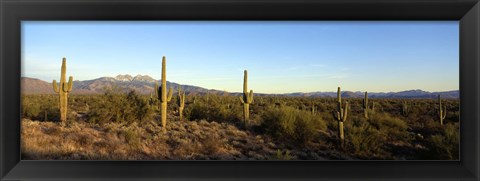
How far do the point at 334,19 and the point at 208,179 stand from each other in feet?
3.89

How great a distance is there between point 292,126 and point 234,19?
258cm

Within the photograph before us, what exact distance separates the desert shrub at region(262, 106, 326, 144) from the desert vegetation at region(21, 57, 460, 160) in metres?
0.01

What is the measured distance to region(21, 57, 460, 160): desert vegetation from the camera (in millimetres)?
2576

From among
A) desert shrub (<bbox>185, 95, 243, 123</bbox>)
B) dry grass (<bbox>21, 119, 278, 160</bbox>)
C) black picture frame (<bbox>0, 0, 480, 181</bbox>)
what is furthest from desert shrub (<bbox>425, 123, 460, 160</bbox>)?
desert shrub (<bbox>185, 95, 243, 123</bbox>)

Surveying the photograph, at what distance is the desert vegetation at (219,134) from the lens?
258 centimetres

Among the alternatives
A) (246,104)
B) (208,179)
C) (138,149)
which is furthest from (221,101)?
(208,179)

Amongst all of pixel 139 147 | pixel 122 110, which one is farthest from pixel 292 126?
pixel 122 110

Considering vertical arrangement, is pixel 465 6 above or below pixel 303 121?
above

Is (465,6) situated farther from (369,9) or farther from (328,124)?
(328,124)

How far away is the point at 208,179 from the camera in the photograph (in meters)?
1.73

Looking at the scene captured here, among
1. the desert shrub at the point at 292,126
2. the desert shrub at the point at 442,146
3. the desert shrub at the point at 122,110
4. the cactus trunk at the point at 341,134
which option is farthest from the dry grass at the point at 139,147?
the desert shrub at the point at 442,146

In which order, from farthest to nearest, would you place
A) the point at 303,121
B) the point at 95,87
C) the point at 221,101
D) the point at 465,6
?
the point at 221,101 < the point at 95,87 < the point at 303,121 < the point at 465,6

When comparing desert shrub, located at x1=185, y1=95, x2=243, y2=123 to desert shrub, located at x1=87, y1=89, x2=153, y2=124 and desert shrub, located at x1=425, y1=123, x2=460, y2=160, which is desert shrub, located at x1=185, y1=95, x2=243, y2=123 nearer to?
desert shrub, located at x1=87, y1=89, x2=153, y2=124

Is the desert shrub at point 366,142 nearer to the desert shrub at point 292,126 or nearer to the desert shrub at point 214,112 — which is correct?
the desert shrub at point 292,126
